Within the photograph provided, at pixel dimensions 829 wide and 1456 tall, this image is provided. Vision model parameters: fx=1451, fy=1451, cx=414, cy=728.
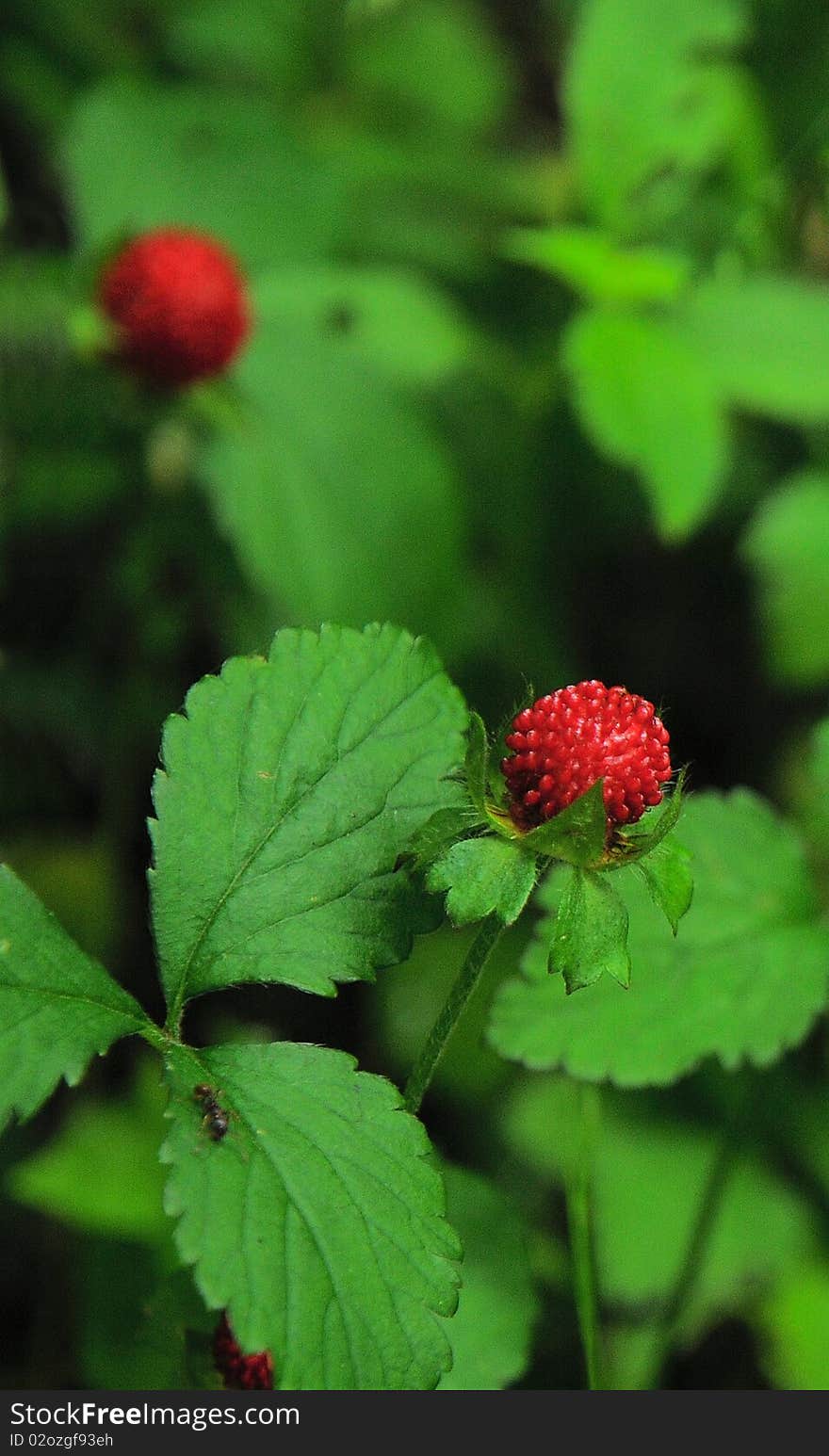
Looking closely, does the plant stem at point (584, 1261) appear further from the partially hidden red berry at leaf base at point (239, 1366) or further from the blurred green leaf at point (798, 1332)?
the blurred green leaf at point (798, 1332)

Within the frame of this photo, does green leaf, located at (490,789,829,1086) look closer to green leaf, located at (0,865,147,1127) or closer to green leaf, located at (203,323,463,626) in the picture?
green leaf, located at (0,865,147,1127)

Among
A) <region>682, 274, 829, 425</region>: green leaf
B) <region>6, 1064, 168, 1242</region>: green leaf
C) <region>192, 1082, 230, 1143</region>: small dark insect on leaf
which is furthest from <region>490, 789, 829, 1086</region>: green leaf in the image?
<region>682, 274, 829, 425</region>: green leaf

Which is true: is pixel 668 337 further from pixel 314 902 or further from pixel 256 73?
pixel 314 902

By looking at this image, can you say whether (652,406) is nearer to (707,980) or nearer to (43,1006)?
(707,980)

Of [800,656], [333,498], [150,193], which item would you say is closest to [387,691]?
[333,498]

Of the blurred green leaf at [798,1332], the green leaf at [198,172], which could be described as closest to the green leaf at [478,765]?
the blurred green leaf at [798,1332]
